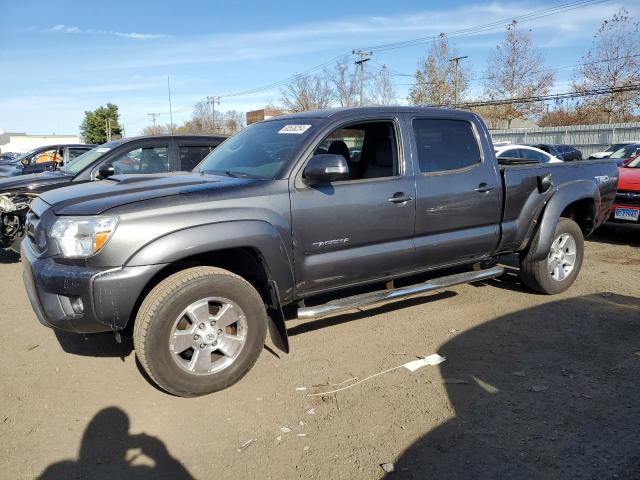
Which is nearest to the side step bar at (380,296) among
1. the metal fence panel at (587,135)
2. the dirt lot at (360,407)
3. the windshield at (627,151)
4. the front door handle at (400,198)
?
the dirt lot at (360,407)

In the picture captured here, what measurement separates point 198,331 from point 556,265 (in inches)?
160

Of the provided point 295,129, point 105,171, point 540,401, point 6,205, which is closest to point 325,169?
point 295,129

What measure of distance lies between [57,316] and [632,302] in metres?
5.34

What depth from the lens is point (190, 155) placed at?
7262 mm

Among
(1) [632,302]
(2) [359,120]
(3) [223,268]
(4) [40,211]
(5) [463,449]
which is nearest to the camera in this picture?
(5) [463,449]

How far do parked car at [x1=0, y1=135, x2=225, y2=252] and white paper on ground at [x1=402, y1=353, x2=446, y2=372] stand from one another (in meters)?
4.61

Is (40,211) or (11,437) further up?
(40,211)

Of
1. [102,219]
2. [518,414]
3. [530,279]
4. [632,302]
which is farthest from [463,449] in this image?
[632,302]

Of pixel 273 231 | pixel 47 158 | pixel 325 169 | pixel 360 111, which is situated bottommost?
pixel 273 231

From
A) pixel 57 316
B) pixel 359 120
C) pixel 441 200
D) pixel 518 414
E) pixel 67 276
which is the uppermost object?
pixel 359 120

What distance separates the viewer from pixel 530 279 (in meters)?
5.39

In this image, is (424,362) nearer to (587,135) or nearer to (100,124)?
(587,135)

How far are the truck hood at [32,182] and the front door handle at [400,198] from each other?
5119 millimetres

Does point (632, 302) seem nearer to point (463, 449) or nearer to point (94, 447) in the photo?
point (463, 449)
